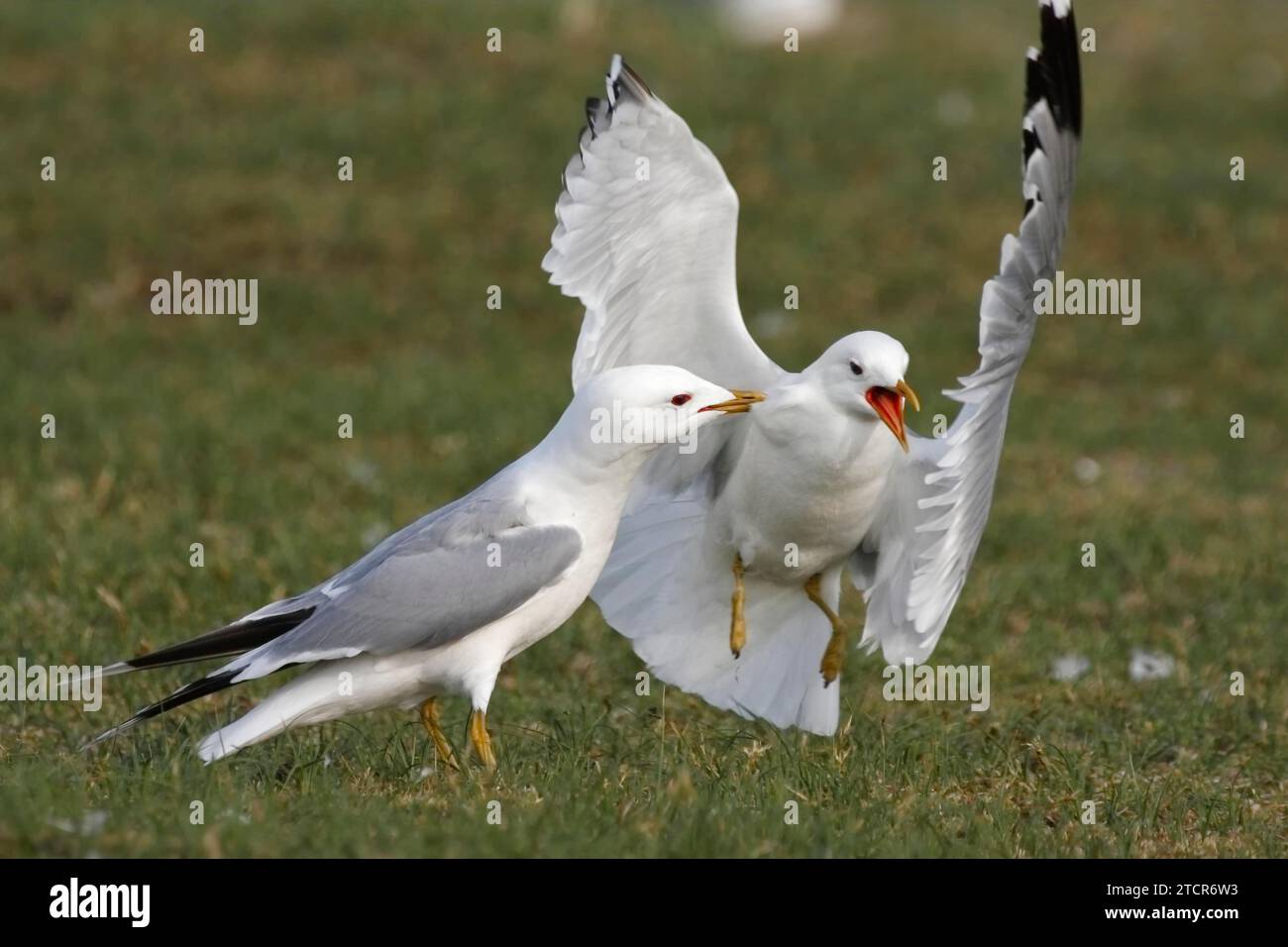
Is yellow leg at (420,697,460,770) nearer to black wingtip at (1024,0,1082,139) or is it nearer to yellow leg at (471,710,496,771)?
yellow leg at (471,710,496,771)

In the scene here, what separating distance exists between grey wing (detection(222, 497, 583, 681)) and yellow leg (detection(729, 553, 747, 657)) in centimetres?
99

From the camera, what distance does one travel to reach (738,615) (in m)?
5.80

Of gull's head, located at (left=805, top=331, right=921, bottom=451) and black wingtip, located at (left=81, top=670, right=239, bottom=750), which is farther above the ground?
gull's head, located at (left=805, top=331, right=921, bottom=451)

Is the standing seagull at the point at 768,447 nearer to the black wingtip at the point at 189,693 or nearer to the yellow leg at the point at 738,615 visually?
the yellow leg at the point at 738,615

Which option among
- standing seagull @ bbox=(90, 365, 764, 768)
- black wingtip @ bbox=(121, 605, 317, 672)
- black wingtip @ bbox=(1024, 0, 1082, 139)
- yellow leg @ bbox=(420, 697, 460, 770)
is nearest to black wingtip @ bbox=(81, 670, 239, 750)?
standing seagull @ bbox=(90, 365, 764, 768)

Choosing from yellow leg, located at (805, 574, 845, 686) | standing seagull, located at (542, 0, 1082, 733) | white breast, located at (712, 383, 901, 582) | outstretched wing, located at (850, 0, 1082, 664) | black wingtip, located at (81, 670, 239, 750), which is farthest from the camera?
yellow leg, located at (805, 574, 845, 686)

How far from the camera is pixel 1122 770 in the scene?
5.33 meters

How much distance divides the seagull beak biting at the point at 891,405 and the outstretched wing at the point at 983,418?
0.48ft

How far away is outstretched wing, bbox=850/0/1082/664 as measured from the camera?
5.00m

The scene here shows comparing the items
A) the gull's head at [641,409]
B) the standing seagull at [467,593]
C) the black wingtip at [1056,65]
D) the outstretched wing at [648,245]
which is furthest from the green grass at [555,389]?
the black wingtip at [1056,65]

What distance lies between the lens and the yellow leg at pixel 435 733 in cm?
488

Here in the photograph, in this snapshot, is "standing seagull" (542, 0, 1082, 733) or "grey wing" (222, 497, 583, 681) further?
"standing seagull" (542, 0, 1082, 733)

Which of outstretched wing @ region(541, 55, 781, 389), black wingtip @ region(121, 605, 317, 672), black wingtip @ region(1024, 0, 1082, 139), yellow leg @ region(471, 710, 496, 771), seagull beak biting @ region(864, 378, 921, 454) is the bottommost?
yellow leg @ region(471, 710, 496, 771)
